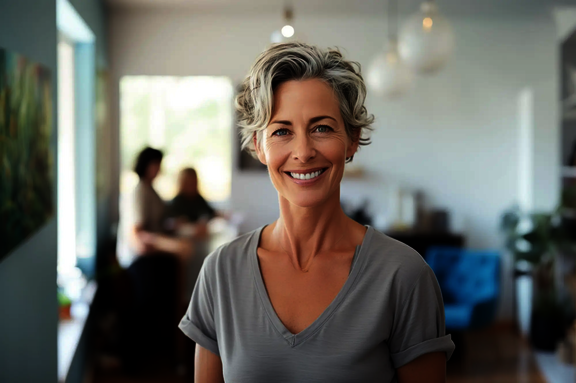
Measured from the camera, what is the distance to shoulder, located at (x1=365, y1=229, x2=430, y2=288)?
1.14 m

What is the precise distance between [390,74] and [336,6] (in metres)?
1.62

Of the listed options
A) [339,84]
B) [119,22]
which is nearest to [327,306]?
[339,84]

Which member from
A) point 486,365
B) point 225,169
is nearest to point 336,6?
point 225,169

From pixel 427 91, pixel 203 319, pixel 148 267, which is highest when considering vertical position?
pixel 427 91

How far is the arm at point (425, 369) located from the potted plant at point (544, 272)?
4041mm

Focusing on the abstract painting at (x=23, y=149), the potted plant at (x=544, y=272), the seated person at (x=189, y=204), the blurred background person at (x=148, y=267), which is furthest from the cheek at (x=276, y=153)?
the potted plant at (x=544, y=272)

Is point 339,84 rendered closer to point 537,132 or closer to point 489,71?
point 537,132

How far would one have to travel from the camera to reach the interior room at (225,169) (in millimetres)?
2551

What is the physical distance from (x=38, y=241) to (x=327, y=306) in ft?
5.54

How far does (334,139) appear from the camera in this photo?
1150 mm

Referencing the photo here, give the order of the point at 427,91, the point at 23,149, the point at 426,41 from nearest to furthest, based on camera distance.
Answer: the point at 23,149 < the point at 426,41 < the point at 427,91

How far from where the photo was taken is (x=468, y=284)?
15.9 ft

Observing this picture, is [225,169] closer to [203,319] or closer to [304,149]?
[203,319]

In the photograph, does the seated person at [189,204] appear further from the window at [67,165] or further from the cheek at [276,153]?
the cheek at [276,153]
